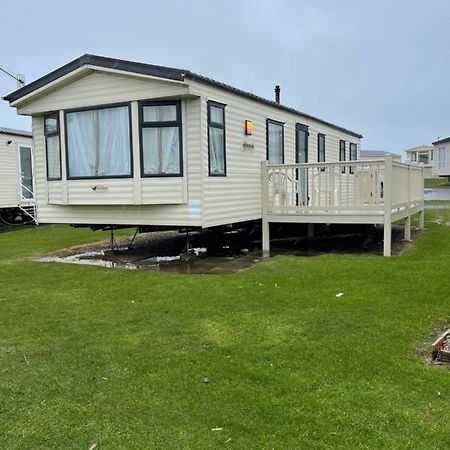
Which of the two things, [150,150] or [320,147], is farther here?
[320,147]

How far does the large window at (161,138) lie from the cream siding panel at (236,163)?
439 mm

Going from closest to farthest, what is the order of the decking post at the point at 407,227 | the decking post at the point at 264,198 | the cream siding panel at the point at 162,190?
the cream siding panel at the point at 162,190, the decking post at the point at 264,198, the decking post at the point at 407,227

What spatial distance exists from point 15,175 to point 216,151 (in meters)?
11.6

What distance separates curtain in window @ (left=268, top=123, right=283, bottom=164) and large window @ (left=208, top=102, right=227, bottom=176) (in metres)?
2.07

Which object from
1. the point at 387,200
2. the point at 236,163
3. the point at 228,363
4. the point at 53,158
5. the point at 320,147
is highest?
the point at 320,147

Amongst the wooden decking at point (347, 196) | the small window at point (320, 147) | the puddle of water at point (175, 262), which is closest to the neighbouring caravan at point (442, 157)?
the small window at point (320, 147)

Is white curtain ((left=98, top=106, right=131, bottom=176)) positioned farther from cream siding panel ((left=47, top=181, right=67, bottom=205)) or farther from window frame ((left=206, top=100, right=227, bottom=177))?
window frame ((left=206, top=100, right=227, bottom=177))

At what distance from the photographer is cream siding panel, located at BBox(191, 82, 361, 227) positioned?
8.24 metres

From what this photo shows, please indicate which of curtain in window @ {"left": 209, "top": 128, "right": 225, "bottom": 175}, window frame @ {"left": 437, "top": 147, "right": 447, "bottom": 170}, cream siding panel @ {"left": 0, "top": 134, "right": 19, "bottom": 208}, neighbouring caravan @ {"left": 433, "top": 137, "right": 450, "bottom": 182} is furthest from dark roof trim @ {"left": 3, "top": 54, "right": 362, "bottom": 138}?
window frame @ {"left": 437, "top": 147, "right": 447, "bottom": 170}

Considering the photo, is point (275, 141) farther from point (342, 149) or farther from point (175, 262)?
point (342, 149)

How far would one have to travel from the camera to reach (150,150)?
8250 millimetres

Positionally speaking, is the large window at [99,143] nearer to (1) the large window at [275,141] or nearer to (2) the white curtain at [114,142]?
(2) the white curtain at [114,142]

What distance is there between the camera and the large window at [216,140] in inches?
329

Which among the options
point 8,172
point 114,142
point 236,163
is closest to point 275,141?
point 236,163
